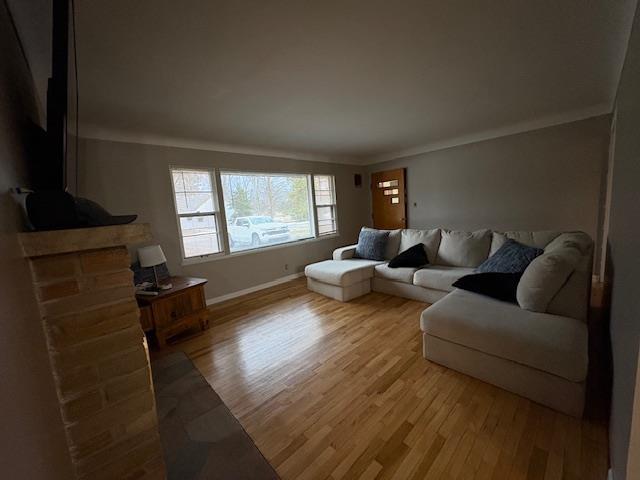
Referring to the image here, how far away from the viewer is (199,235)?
365 cm

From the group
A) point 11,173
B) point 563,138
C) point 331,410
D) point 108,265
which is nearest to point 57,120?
point 11,173

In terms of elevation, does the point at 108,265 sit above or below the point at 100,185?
below

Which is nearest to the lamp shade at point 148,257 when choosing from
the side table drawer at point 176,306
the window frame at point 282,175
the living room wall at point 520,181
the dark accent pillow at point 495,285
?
the side table drawer at point 176,306

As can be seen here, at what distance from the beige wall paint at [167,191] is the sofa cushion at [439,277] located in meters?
2.28

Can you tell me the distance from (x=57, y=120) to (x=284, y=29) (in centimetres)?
124

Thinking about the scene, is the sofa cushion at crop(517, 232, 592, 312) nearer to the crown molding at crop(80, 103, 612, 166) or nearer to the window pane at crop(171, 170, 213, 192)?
the crown molding at crop(80, 103, 612, 166)

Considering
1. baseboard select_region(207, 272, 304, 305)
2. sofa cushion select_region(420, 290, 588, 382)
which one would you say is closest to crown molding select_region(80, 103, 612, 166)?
baseboard select_region(207, 272, 304, 305)

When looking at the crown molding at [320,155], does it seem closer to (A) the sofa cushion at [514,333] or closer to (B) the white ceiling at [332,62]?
(B) the white ceiling at [332,62]

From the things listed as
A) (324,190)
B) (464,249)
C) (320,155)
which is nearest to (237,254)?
(324,190)

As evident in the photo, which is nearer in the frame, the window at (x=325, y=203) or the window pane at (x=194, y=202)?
the window pane at (x=194, y=202)

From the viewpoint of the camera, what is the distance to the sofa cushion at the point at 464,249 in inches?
123

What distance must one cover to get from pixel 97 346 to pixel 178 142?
3.19 meters

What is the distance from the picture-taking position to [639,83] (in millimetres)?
1186

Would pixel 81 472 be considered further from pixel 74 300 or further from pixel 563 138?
pixel 563 138
